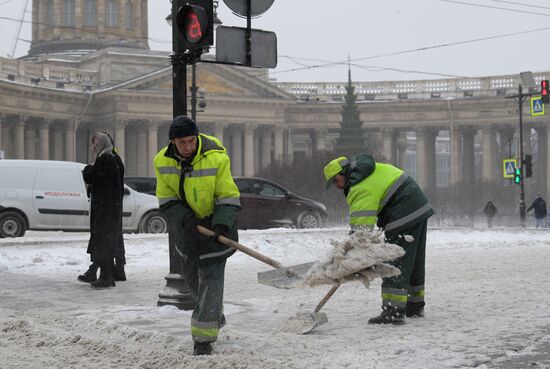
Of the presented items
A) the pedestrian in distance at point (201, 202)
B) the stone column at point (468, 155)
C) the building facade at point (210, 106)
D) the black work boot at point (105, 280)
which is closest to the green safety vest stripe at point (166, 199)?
the pedestrian in distance at point (201, 202)

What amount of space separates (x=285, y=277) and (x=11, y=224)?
14.5 m

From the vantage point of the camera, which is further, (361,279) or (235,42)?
(235,42)

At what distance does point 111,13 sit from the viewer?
263 ft

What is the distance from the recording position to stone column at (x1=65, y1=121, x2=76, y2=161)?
6850 centimetres

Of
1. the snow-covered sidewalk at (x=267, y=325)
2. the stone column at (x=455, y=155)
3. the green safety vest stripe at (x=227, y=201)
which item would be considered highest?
the stone column at (x=455, y=155)

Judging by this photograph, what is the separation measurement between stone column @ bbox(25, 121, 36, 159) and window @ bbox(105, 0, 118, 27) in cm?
1458

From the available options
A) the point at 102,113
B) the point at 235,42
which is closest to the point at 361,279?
the point at 235,42

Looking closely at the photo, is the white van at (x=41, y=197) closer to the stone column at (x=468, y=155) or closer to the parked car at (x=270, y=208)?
the parked car at (x=270, y=208)

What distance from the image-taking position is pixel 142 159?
73.9 meters

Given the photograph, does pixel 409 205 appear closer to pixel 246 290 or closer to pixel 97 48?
pixel 246 290

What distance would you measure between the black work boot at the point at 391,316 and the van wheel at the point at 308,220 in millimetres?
20314

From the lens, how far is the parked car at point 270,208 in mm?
28297

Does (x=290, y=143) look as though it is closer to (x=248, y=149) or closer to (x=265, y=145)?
(x=265, y=145)

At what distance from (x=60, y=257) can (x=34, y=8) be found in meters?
68.8
